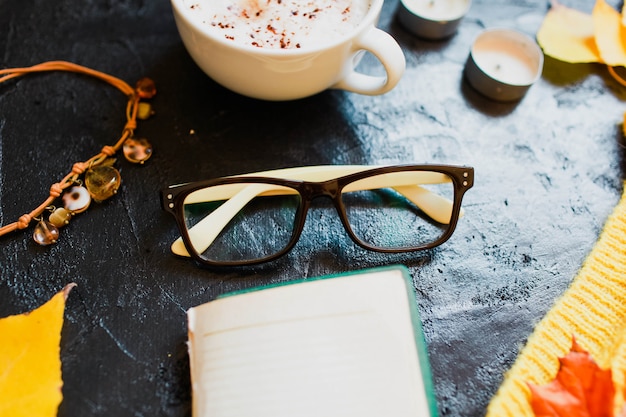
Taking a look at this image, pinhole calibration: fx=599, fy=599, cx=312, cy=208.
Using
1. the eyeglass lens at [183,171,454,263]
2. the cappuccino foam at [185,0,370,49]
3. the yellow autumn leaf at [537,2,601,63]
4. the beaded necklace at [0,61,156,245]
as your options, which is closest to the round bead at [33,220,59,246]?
the beaded necklace at [0,61,156,245]

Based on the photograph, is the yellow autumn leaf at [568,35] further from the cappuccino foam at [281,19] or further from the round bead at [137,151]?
the round bead at [137,151]

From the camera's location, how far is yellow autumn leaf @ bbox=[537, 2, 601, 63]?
2.07 feet

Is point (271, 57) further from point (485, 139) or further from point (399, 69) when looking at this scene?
point (485, 139)

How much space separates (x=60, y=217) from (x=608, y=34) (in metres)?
0.57

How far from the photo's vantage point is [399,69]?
520 mm

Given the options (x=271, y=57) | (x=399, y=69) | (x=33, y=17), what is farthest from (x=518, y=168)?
(x=33, y=17)

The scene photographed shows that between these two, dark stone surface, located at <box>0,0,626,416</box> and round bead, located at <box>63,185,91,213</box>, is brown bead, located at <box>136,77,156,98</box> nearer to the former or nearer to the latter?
dark stone surface, located at <box>0,0,626,416</box>

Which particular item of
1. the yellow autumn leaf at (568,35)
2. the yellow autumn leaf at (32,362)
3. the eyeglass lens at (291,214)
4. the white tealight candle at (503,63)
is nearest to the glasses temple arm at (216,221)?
the eyeglass lens at (291,214)

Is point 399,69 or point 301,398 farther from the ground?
point 399,69

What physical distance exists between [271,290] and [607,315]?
Result: 28 centimetres

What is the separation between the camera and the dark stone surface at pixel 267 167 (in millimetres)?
472

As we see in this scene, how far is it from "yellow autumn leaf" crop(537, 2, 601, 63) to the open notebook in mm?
Result: 335

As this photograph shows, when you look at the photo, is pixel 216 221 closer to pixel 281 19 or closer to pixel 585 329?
pixel 281 19

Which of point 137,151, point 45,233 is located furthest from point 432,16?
point 45,233
